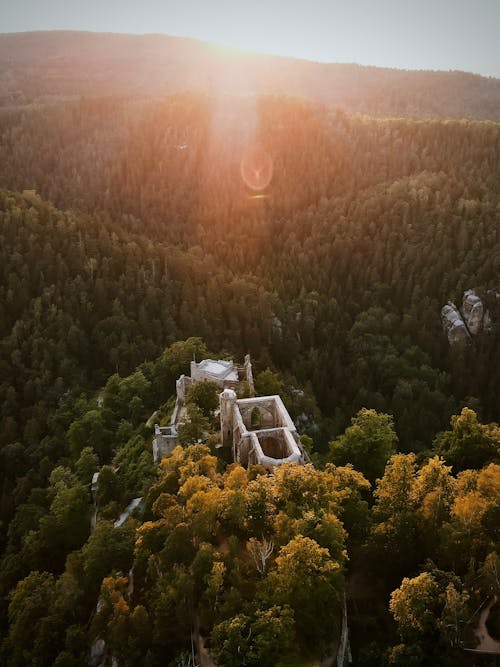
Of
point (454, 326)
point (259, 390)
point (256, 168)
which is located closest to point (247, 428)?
point (259, 390)

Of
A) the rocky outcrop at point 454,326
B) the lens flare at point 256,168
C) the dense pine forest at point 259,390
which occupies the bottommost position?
the rocky outcrop at point 454,326

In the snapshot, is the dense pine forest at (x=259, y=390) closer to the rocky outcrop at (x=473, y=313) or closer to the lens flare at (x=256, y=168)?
the rocky outcrop at (x=473, y=313)

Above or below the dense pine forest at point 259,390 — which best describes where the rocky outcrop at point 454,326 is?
below

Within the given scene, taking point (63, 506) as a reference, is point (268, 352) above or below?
below

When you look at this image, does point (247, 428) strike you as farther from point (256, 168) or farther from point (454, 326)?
point (256, 168)

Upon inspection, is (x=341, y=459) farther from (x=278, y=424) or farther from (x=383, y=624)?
(x=383, y=624)

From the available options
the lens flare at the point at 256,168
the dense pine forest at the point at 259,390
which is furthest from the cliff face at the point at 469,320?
the lens flare at the point at 256,168

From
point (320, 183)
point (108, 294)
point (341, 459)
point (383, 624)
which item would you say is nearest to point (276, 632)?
point (383, 624)
